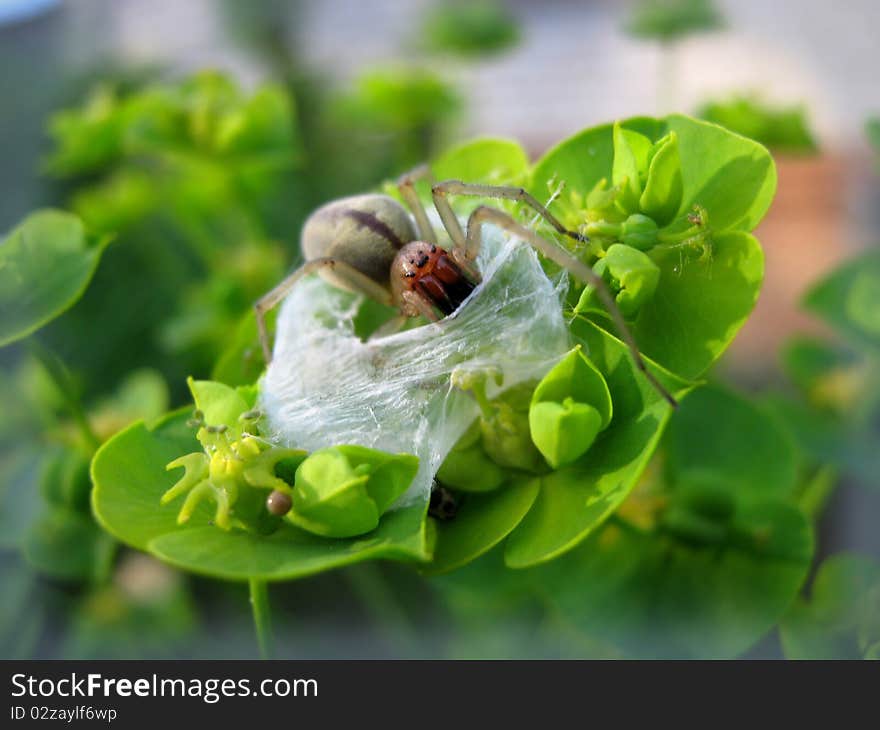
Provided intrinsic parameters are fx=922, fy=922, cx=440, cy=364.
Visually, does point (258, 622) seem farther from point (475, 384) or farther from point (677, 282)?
point (677, 282)

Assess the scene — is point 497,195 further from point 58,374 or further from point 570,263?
point 58,374

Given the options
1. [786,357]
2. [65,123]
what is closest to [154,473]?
[65,123]

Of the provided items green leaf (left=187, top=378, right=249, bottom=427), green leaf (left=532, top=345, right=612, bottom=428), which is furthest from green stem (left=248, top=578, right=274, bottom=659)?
green leaf (left=532, top=345, right=612, bottom=428)

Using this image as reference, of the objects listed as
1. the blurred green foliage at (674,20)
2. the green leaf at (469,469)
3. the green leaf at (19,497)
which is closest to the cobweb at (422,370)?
the green leaf at (469,469)

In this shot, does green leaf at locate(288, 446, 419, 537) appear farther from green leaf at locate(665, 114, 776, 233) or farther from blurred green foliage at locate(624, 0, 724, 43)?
blurred green foliage at locate(624, 0, 724, 43)

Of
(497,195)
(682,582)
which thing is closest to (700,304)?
(497,195)

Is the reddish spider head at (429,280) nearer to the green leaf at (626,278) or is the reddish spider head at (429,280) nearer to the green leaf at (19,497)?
the green leaf at (626,278)
